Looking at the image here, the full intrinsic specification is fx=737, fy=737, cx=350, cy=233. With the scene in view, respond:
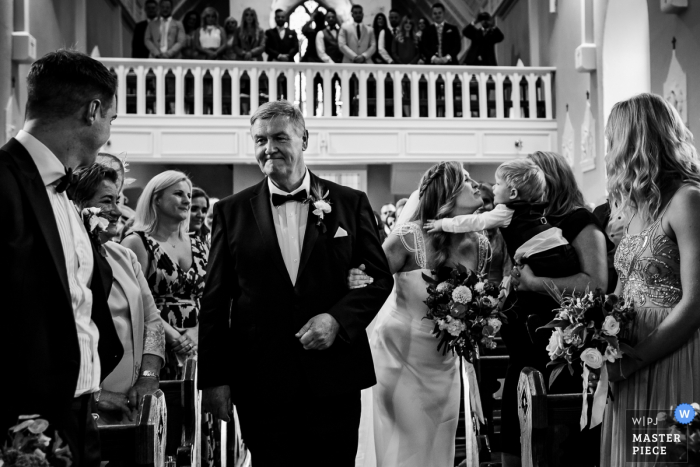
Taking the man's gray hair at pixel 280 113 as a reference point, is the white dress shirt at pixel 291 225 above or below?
below

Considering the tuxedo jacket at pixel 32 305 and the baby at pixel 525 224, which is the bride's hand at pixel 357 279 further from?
the tuxedo jacket at pixel 32 305

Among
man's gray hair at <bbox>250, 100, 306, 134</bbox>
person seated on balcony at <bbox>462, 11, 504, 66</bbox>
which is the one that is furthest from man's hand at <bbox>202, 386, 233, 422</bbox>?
person seated on balcony at <bbox>462, 11, 504, 66</bbox>

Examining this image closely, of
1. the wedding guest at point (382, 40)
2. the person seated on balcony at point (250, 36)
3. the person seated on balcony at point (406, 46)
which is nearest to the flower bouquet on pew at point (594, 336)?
the wedding guest at point (382, 40)

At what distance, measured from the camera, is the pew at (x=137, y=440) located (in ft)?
8.01

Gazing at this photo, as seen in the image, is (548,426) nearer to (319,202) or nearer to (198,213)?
(319,202)

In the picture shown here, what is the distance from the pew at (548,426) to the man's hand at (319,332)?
31.1 inches

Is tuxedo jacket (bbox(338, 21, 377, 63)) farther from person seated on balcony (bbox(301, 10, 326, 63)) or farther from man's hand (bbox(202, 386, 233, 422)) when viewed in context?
man's hand (bbox(202, 386, 233, 422))

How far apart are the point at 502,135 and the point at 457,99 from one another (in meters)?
1.07

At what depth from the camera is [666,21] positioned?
862 centimetres

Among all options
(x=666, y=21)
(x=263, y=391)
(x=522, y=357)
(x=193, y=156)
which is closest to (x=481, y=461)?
(x=522, y=357)

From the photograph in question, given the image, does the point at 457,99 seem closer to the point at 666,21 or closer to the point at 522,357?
the point at 666,21

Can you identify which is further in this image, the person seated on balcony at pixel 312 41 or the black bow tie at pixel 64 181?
the person seated on balcony at pixel 312 41

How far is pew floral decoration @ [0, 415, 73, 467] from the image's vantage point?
5.21ft

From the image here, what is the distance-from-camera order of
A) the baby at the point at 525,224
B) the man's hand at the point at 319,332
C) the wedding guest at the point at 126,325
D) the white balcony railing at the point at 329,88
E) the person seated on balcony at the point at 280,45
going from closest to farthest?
the man's hand at the point at 319,332
the wedding guest at the point at 126,325
the baby at the point at 525,224
the white balcony railing at the point at 329,88
the person seated on balcony at the point at 280,45
